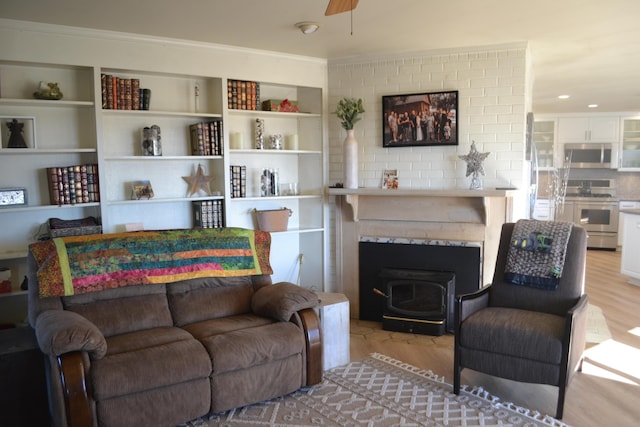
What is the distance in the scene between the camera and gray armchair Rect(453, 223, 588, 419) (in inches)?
102

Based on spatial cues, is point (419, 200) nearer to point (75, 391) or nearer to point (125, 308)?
point (125, 308)

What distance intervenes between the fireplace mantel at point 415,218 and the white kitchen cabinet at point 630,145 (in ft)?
18.2

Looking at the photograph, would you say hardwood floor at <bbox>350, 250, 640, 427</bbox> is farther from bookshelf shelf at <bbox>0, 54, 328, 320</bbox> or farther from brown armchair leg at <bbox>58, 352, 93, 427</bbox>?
brown armchair leg at <bbox>58, 352, 93, 427</bbox>

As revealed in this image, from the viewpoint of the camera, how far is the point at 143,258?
307cm

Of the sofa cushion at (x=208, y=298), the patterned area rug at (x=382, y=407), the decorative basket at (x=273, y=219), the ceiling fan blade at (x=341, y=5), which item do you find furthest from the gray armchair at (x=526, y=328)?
the decorative basket at (x=273, y=219)

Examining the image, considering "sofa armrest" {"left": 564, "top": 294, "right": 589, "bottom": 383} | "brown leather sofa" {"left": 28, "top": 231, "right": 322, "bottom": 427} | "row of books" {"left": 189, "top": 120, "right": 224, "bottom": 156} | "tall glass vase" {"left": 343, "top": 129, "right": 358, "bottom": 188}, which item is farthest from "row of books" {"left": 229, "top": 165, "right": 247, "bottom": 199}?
"sofa armrest" {"left": 564, "top": 294, "right": 589, "bottom": 383}

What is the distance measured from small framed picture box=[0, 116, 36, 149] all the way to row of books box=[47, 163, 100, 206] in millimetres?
241

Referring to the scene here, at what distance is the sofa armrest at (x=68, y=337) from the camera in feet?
7.38

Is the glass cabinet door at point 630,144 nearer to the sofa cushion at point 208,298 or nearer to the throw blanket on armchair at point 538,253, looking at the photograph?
the throw blanket on armchair at point 538,253

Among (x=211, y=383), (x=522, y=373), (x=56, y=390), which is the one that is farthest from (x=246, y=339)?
(x=522, y=373)

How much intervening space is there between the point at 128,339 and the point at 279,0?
2.15 metres

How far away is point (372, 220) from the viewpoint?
14.2 feet

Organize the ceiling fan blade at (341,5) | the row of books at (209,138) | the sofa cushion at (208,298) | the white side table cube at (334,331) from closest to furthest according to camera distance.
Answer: the ceiling fan blade at (341,5), the sofa cushion at (208,298), the white side table cube at (334,331), the row of books at (209,138)

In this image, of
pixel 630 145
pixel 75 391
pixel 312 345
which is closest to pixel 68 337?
pixel 75 391
